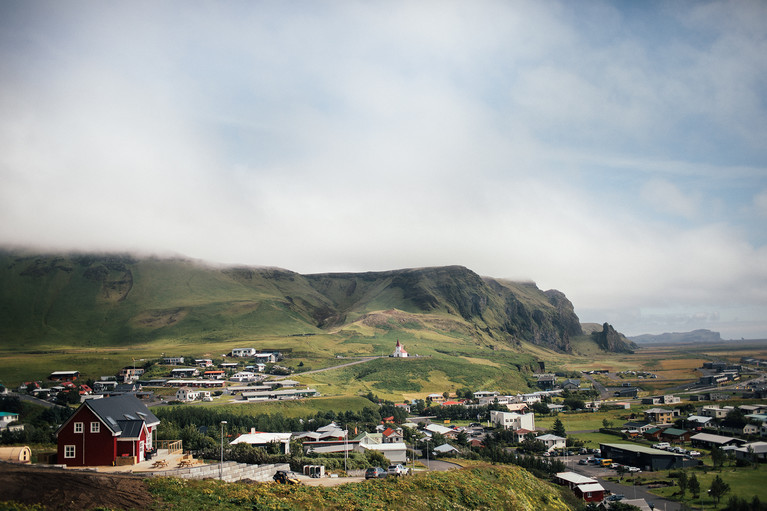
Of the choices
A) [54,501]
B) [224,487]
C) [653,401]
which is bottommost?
[653,401]

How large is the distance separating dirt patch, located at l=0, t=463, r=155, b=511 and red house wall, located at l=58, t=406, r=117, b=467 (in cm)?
1132

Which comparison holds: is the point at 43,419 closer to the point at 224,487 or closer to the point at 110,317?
the point at 224,487

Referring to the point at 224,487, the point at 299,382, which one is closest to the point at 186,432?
the point at 224,487

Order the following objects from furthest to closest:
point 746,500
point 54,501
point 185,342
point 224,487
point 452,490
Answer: point 185,342 → point 746,500 → point 452,490 → point 224,487 → point 54,501

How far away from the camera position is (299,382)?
116 m

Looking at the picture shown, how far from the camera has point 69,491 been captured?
60.5 feet

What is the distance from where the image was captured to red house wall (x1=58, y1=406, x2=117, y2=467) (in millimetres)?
30812

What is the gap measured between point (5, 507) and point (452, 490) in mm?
21601

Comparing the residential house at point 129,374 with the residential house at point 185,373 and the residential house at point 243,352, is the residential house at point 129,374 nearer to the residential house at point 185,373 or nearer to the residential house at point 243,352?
the residential house at point 185,373

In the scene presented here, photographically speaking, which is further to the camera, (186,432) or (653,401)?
(653,401)

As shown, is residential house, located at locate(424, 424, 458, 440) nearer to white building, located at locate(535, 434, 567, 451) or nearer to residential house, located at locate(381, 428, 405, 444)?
residential house, located at locate(381, 428, 405, 444)

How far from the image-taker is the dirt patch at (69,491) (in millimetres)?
17547

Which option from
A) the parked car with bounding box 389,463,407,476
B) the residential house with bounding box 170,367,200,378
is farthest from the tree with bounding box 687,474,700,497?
the residential house with bounding box 170,367,200,378

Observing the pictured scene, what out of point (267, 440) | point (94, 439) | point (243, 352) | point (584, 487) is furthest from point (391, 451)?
point (243, 352)
